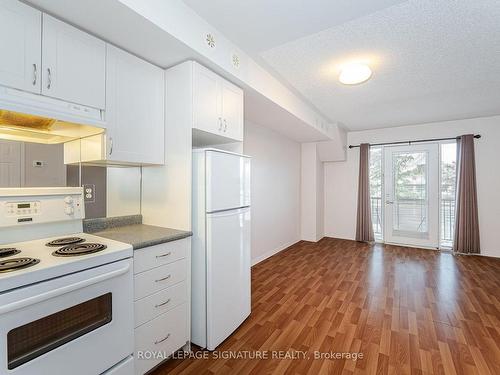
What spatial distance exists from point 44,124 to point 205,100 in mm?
1080

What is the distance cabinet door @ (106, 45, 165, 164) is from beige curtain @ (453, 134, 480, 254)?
513 cm

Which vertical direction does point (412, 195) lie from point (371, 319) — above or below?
above

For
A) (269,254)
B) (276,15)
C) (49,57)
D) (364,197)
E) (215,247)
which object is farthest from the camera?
(364,197)

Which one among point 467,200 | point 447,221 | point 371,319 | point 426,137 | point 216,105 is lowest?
point 371,319

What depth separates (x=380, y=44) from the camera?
206 centimetres

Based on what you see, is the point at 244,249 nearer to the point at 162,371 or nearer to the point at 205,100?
the point at 162,371

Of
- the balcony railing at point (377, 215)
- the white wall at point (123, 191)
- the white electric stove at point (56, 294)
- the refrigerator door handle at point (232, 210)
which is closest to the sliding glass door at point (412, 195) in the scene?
the balcony railing at point (377, 215)

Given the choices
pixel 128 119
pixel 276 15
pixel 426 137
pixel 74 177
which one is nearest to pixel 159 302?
pixel 74 177

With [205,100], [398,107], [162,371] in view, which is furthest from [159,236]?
[398,107]

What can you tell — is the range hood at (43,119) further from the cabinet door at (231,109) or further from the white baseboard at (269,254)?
the white baseboard at (269,254)

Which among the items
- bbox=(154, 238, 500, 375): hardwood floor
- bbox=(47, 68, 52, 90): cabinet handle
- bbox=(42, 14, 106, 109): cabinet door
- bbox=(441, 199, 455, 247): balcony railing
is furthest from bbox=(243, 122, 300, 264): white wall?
bbox=(441, 199, 455, 247): balcony railing

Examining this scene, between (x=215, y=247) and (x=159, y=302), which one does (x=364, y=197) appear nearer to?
(x=215, y=247)

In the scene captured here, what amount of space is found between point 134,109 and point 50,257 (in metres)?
1.13

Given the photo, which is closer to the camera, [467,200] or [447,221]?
[467,200]
